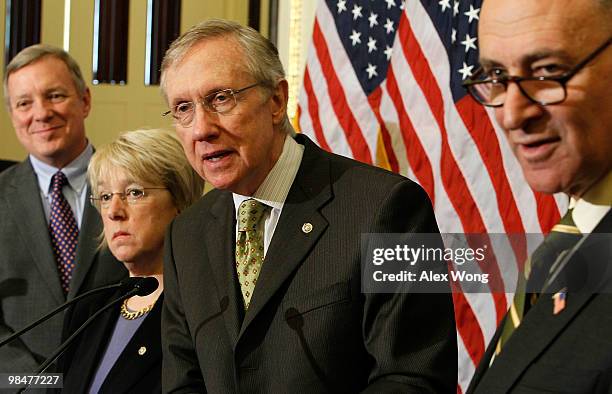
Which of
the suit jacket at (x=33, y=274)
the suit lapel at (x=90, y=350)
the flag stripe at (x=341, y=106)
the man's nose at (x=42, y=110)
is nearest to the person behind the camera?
the suit lapel at (x=90, y=350)

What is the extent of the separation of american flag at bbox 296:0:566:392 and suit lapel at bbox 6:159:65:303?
145 cm

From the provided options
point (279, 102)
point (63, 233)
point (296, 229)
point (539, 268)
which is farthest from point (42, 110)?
point (539, 268)

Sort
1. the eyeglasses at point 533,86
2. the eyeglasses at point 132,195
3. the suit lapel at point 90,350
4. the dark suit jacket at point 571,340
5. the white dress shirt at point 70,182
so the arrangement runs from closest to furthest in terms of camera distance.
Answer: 1. the dark suit jacket at point 571,340
2. the eyeglasses at point 533,86
3. the suit lapel at point 90,350
4. the eyeglasses at point 132,195
5. the white dress shirt at point 70,182

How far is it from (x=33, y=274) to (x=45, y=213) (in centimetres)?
31

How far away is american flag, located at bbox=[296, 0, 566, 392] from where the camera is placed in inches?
140

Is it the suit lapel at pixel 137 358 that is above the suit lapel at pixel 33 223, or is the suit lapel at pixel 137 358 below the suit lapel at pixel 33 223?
below

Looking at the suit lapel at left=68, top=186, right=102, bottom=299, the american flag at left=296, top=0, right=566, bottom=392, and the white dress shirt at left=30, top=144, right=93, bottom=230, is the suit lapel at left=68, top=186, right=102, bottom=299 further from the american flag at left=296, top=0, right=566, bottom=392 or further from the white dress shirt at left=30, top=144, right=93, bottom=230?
the american flag at left=296, top=0, right=566, bottom=392

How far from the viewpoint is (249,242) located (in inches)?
89.7

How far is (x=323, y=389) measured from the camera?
2.04m

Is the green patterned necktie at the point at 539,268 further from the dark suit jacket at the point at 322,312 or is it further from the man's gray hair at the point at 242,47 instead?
the man's gray hair at the point at 242,47

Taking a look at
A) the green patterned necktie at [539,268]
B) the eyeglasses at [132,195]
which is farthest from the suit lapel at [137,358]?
the green patterned necktie at [539,268]

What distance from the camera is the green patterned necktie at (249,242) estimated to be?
2.24 meters

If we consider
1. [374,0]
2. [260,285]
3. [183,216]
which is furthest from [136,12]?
[260,285]

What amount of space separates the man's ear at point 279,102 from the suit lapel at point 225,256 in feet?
0.83
